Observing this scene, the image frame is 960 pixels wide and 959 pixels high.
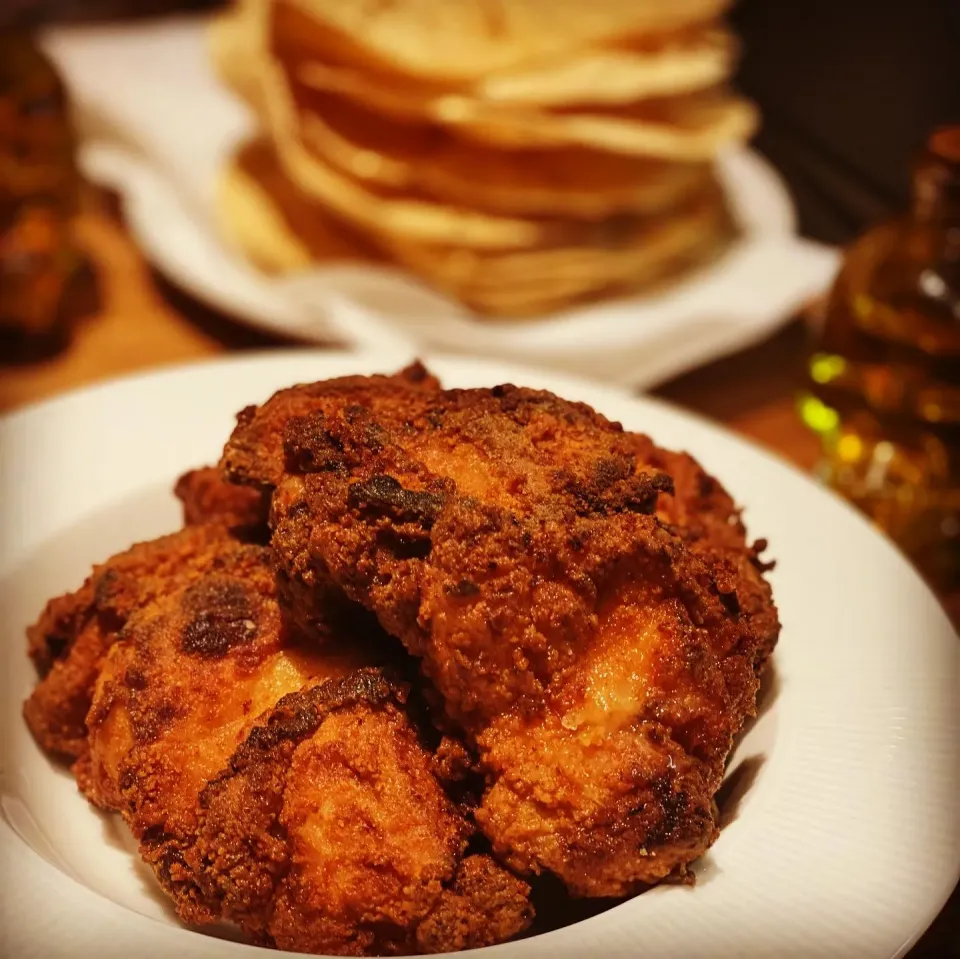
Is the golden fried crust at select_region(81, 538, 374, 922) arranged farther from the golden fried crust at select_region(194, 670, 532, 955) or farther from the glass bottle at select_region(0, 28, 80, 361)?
the glass bottle at select_region(0, 28, 80, 361)


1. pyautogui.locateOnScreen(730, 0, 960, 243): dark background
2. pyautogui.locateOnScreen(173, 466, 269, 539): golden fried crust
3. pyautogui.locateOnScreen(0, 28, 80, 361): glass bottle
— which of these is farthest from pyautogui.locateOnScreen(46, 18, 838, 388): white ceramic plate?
pyautogui.locateOnScreen(173, 466, 269, 539): golden fried crust

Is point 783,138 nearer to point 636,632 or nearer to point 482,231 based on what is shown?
point 482,231

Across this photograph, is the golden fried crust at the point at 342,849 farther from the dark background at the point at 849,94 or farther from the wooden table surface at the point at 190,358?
the dark background at the point at 849,94

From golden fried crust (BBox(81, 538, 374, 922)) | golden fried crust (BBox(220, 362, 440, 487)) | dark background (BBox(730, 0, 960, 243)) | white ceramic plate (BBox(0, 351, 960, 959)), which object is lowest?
dark background (BBox(730, 0, 960, 243))

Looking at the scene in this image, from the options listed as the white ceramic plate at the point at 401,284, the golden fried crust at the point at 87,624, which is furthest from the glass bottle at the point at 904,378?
the golden fried crust at the point at 87,624

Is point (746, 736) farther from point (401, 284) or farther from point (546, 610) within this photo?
point (401, 284)

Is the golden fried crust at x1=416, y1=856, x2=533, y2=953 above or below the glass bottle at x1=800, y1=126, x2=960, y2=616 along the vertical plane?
above

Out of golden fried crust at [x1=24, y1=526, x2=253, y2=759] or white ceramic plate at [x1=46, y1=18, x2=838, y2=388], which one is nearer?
golden fried crust at [x1=24, y1=526, x2=253, y2=759]
